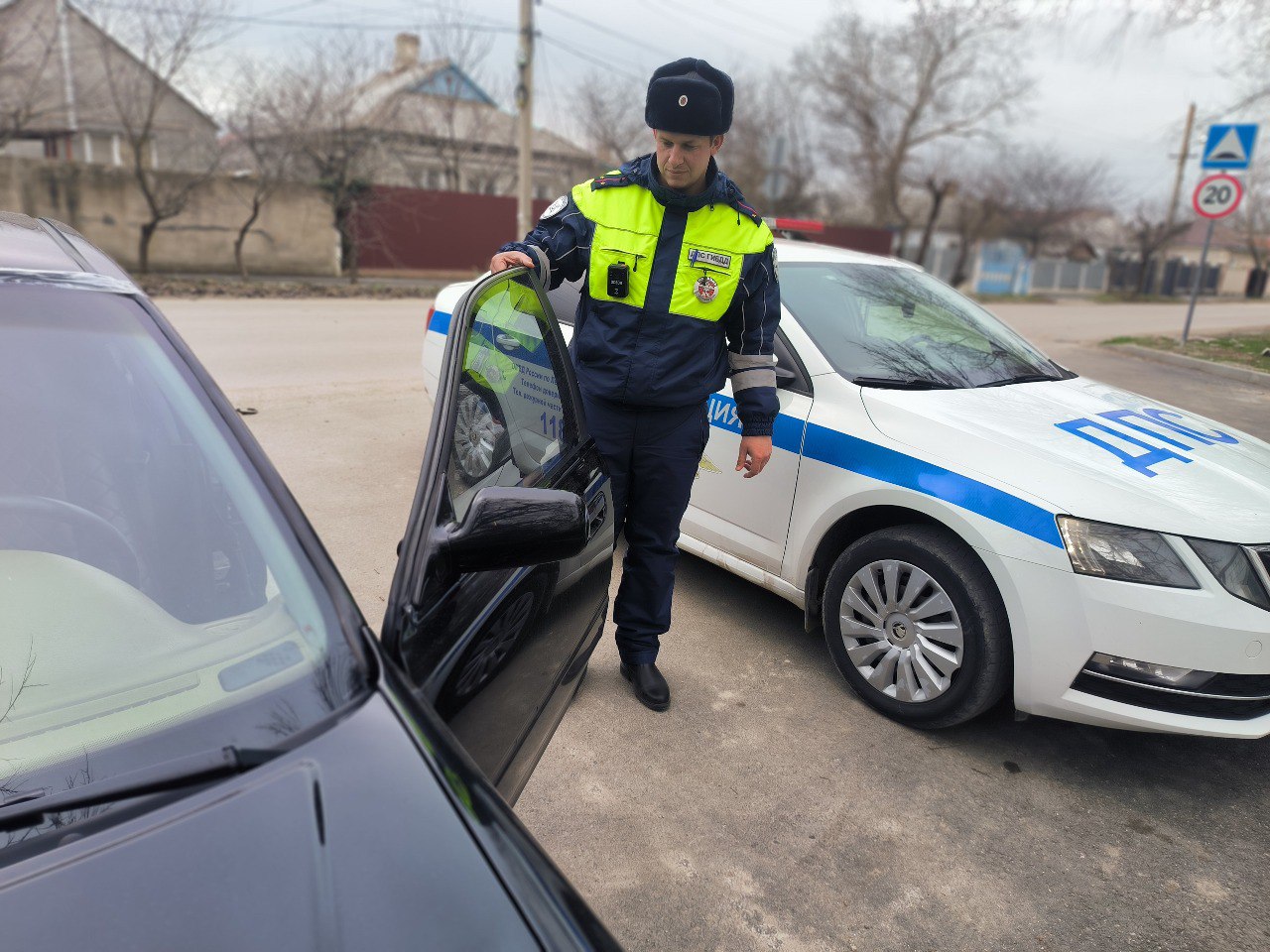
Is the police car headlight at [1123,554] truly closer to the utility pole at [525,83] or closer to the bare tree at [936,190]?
the utility pole at [525,83]

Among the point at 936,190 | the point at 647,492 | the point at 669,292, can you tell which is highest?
the point at 936,190

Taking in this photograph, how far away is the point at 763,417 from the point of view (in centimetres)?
288

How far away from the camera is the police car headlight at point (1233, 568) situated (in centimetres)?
250

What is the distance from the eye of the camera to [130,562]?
5.03 ft

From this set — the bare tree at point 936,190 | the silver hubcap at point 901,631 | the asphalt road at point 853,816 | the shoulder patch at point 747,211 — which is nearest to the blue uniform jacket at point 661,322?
the shoulder patch at point 747,211

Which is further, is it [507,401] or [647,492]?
[647,492]

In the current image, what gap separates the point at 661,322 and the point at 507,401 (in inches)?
30.4

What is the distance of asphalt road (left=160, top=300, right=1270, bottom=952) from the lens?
2197mm

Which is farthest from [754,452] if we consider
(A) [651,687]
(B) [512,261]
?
(B) [512,261]

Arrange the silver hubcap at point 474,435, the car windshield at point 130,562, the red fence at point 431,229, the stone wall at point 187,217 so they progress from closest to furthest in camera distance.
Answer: the car windshield at point 130,562 < the silver hubcap at point 474,435 < the stone wall at point 187,217 < the red fence at point 431,229

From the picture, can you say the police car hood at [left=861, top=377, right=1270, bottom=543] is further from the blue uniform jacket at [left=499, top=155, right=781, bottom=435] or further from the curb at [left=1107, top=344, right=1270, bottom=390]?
the curb at [left=1107, top=344, right=1270, bottom=390]

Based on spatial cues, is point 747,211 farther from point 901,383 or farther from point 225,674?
point 225,674

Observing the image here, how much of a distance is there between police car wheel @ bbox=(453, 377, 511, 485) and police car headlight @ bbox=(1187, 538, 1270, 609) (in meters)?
1.89

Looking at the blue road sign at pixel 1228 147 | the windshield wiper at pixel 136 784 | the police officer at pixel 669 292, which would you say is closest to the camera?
the windshield wiper at pixel 136 784
